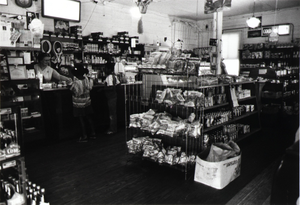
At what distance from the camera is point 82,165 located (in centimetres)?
436

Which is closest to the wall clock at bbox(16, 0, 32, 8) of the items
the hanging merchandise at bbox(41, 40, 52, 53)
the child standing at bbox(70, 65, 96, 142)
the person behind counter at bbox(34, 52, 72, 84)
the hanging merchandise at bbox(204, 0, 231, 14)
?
the hanging merchandise at bbox(41, 40, 52, 53)

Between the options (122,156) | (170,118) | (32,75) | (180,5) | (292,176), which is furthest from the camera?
(180,5)

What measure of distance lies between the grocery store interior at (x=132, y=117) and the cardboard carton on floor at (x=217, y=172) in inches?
0.6

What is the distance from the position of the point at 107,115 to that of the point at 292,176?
5.35 meters

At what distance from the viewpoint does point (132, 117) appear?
4.32 m

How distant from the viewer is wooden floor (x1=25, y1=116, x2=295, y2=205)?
3.26 m

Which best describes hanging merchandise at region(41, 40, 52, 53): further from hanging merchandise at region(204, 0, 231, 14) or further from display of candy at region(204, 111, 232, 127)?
display of candy at region(204, 111, 232, 127)

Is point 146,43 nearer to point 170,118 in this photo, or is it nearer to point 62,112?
point 62,112

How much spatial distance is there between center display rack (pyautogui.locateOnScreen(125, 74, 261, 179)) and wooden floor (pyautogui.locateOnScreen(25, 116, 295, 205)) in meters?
0.27

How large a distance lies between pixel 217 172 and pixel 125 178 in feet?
4.31

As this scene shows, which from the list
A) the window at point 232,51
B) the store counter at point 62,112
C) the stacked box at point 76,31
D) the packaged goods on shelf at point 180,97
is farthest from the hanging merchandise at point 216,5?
the window at point 232,51

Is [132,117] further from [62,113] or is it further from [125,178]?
[62,113]

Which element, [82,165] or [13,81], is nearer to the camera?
[82,165]

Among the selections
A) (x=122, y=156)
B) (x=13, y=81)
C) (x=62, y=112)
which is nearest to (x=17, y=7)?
(x=13, y=81)
